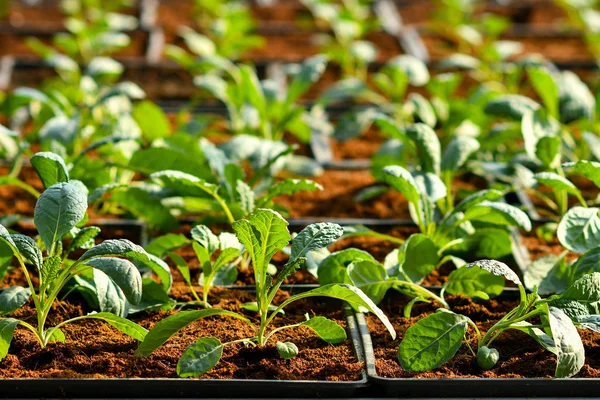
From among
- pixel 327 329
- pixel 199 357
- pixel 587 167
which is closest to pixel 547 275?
pixel 587 167

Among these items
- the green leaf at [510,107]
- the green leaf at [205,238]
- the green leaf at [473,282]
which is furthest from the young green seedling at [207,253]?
the green leaf at [510,107]

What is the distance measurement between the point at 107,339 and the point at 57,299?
0.19 m

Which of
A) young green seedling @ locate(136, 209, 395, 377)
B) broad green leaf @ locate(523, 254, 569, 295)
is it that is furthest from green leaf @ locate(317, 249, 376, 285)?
broad green leaf @ locate(523, 254, 569, 295)

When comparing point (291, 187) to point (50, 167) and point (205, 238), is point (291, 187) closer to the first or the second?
point (205, 238)

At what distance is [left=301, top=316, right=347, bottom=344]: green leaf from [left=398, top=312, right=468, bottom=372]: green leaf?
0.42 feet

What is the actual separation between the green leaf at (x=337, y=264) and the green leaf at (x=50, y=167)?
55 centimetres

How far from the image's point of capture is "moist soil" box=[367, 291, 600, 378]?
1680 millimetres

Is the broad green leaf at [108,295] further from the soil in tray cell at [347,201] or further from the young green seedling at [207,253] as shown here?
the soil in tray cell at [347,201]

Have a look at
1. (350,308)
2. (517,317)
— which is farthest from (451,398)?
(350,308)

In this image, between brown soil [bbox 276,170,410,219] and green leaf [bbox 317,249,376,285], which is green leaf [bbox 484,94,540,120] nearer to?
brown soil [bbox 276,170,410,219]

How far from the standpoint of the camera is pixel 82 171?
2180 millimetres

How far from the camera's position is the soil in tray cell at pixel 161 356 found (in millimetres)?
1650

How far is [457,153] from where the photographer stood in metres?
2.28

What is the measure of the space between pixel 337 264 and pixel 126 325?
1.49 ft
